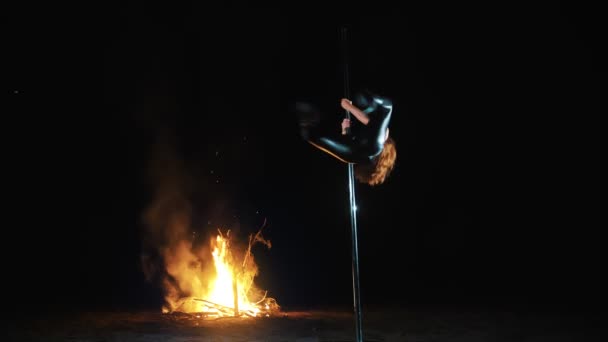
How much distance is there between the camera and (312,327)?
7.96 metres

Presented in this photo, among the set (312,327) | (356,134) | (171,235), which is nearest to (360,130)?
(356,134)

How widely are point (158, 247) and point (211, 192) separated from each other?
194 centimetres

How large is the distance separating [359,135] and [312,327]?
521cm

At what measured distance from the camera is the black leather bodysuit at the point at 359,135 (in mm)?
3396

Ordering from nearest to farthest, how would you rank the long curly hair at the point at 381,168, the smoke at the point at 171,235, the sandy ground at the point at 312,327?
the long curly hair at the point at 381,168, the sandy ground at the point at 312,327, the smoke at the point at 171,235

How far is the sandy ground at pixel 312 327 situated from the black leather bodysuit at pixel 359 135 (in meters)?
4.23

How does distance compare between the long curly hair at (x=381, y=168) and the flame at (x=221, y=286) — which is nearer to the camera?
the long curly hair at (x=381, y=168)

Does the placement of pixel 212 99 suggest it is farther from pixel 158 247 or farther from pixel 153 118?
pixel 158 247

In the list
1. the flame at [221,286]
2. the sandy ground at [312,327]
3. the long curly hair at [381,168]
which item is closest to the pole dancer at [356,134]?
the long curly hair at [381,168]

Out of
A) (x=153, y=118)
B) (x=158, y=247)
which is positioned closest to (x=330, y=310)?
(x=158, y=247)

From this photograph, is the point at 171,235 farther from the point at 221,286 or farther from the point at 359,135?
the point at 359,135

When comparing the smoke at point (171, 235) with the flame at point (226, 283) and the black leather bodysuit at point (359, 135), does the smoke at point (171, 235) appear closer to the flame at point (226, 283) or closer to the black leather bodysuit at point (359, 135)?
the flame at point (226, 283)

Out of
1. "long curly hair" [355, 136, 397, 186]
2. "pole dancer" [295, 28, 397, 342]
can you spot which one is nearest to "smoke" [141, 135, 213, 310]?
"long curly hair" [355, 136, 397, 186]

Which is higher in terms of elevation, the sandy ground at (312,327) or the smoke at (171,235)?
the smoke at (171,235)
